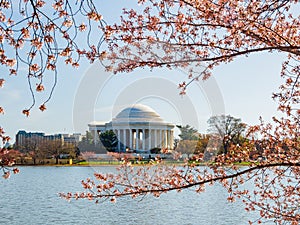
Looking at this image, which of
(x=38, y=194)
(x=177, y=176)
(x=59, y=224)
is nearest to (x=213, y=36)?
(x=177, y=176)

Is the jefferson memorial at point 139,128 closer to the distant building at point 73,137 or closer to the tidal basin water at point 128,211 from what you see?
the distant building at point 73,137

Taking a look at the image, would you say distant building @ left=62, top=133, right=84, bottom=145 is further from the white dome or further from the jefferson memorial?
the white dome

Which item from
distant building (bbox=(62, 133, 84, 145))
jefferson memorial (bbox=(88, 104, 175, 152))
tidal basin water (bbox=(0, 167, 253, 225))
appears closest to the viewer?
tidal basin water (bbox=(0, 167, 253, 225))

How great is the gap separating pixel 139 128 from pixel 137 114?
1.96 meters

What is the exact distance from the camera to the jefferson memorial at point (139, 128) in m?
58.5

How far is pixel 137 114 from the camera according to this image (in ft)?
195

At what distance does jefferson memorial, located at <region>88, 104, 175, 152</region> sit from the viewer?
5853 centimetres

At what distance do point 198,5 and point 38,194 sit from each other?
14.3 m

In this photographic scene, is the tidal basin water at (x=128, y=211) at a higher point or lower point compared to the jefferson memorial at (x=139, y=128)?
lower

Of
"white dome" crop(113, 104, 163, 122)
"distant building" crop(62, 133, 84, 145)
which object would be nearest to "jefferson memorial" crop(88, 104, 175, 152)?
"white dome" crop(113, 104, 163, 122)

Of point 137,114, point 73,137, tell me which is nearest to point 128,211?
point 137,114

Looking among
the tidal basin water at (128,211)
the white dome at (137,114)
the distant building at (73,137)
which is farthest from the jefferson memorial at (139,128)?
the tidal basin water at (128,211)

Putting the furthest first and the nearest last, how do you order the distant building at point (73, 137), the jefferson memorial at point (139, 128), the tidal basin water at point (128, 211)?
the jefferson memorial at point (139, 128)
the distant building at point (73, 137)
the tidal basin water at point (128, 211)

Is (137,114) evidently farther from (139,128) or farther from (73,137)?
(73,137)
